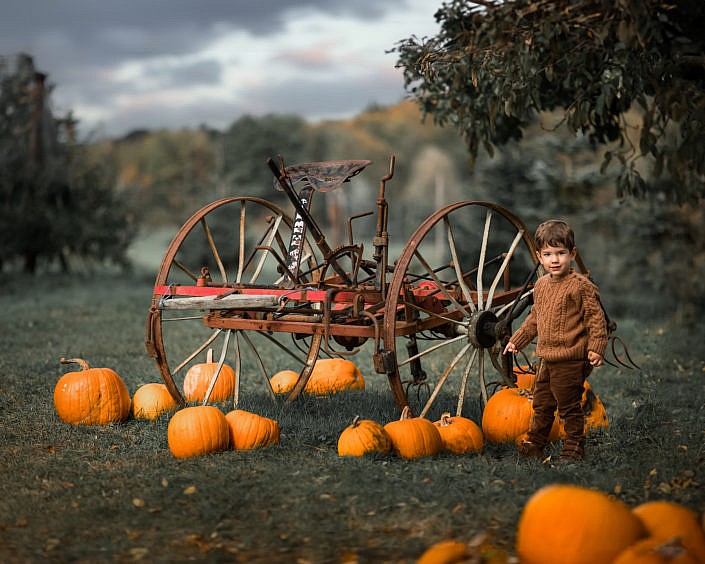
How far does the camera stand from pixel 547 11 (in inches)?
238

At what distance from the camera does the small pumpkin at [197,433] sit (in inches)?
203

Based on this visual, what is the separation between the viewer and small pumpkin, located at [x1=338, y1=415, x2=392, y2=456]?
16.4 ft

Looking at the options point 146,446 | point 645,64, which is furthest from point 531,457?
point 645,64

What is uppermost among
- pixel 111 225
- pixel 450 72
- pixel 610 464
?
pixel 450 72

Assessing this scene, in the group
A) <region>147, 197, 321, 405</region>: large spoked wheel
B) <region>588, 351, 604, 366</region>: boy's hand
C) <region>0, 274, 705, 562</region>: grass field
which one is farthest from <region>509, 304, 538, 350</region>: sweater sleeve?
<region>147, 197, 321, 405</region>: large spoked wheel

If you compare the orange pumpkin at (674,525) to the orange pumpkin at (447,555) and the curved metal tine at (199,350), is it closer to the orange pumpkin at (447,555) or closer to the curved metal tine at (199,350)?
the orange pumpkin at (447,555)

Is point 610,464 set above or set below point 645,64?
below

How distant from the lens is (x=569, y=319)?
16.3 ft

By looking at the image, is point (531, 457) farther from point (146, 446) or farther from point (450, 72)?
point (450, 72)

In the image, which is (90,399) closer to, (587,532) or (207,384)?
(207,384)

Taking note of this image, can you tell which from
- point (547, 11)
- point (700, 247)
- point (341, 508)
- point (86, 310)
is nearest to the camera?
point (341, 508)

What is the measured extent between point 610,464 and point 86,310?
35.3ft

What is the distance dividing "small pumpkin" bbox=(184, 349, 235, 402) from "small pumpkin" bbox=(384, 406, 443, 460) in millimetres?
2027

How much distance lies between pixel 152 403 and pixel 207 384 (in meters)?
0.53
